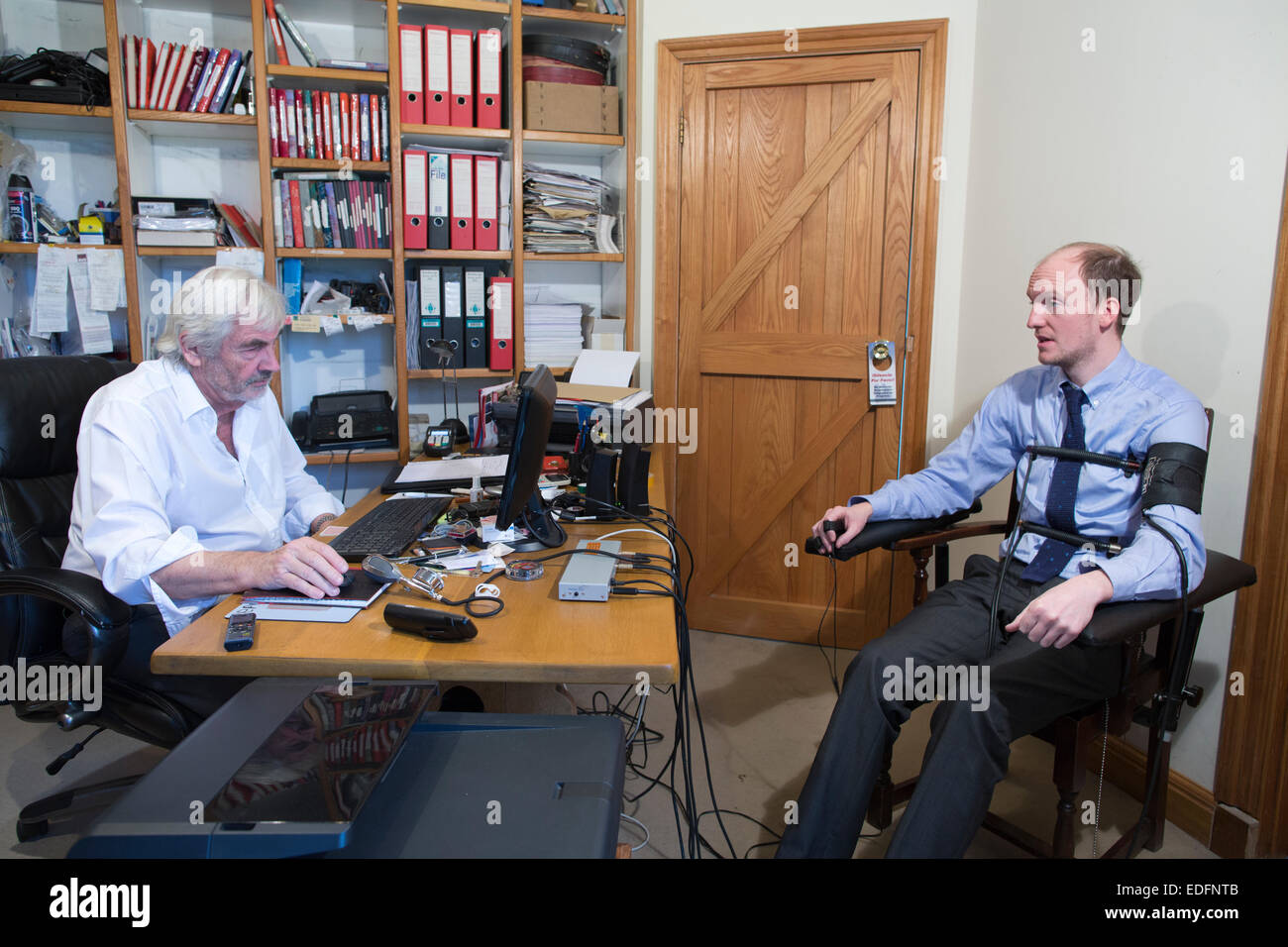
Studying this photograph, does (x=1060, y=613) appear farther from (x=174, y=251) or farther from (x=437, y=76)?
(x=174, y=251)

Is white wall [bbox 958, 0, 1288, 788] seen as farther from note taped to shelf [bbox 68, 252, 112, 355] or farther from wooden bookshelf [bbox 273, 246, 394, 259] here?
note taped to shelf [bbox 68, 252, 112, 355]

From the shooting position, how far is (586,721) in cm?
109

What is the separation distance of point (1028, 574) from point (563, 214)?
2.05 metres

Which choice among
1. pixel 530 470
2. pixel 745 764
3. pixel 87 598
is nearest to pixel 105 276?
pixel 87 598

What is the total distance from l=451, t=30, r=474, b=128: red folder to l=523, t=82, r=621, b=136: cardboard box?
0.20m

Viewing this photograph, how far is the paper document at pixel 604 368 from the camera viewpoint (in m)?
2.89

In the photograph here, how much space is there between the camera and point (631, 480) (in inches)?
80.1

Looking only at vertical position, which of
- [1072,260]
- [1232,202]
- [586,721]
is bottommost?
[586,721]

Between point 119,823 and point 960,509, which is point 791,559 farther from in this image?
point 119,823

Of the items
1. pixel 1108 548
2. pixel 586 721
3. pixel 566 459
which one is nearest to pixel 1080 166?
pixel 1108 548

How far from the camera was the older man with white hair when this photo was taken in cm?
147

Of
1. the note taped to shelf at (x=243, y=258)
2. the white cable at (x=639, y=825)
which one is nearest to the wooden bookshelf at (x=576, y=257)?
the note taped to shelf at (x=243, y=258)

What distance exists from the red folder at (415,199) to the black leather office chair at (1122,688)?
6.13 ft
